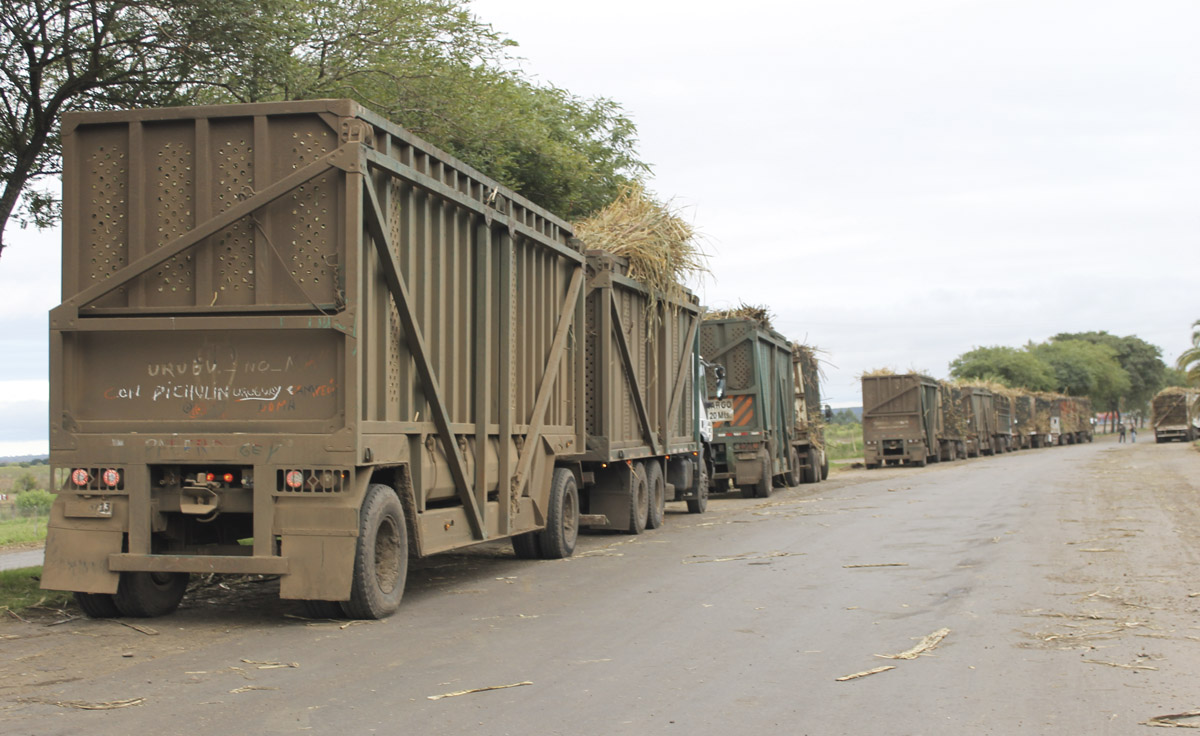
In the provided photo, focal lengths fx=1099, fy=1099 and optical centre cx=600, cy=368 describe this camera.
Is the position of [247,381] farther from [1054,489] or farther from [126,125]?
[1054,489]

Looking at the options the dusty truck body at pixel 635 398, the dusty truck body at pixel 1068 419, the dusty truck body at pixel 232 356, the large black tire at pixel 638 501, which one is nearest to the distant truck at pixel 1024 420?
the dusty truck body at pixel 1068 419

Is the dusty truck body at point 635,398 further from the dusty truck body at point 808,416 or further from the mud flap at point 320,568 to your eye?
the dusty truck body at point 808,416

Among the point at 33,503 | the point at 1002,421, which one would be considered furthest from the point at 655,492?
the point at 1002,421

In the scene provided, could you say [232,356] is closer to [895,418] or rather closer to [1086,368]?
[895,418]

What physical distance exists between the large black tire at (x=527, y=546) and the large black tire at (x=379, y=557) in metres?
3.67

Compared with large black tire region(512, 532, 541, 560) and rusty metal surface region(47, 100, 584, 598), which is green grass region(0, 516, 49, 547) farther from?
rusty metal surface region(47, 100, 584, 598)

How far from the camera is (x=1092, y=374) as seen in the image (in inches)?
4058

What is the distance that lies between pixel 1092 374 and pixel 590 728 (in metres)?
108

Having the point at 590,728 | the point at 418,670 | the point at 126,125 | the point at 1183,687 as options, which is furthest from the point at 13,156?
the point at 1183,687

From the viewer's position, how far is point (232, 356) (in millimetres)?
7969

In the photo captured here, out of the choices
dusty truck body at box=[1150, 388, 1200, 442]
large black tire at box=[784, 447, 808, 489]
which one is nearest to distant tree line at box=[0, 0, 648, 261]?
large black tire at box=[784, 447, 808, 489]

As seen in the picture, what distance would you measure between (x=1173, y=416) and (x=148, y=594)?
7190 centimetres

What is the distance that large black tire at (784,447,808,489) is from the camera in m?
26.7

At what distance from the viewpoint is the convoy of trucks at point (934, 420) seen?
1569 inches
